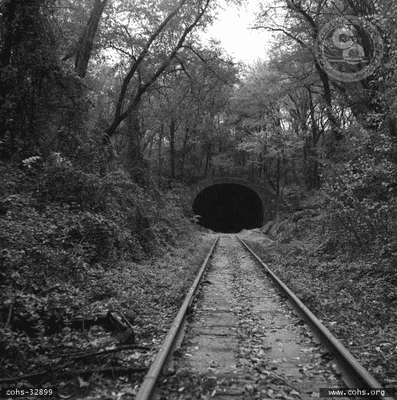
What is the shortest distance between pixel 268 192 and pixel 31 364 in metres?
31.2

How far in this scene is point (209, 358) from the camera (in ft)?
14.5

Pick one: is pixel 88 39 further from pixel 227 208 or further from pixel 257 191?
pixel 227 208

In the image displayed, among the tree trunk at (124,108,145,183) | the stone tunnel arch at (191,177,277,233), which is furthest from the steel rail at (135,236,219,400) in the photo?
the stone tunnel arch at (191,177,277,233)

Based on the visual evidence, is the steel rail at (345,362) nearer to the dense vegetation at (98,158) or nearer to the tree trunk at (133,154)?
the dense vegetation at (98,158)

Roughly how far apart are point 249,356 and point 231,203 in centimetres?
3904

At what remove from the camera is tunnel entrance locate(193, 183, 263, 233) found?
39.9m

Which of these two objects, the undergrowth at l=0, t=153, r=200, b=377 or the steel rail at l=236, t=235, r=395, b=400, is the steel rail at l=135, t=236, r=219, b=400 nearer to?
the undergrowth at l=0, t=153, r=200, b=377

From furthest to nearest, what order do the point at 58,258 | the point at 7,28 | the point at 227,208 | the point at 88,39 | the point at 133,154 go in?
the point at 227,208
the point at 133,154
the point at 88,39
the point at 7,28
the point at 58,258

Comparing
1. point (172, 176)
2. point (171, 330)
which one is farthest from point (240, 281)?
point (172, 176)

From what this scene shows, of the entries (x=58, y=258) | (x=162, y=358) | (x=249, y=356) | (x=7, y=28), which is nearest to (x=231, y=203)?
(x=7, y=28)

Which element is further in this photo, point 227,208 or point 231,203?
point 227,208

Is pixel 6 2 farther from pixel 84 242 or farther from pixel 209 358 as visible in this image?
pixel 209 358

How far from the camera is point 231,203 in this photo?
43.4m

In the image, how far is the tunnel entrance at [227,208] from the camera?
39.9 metres
